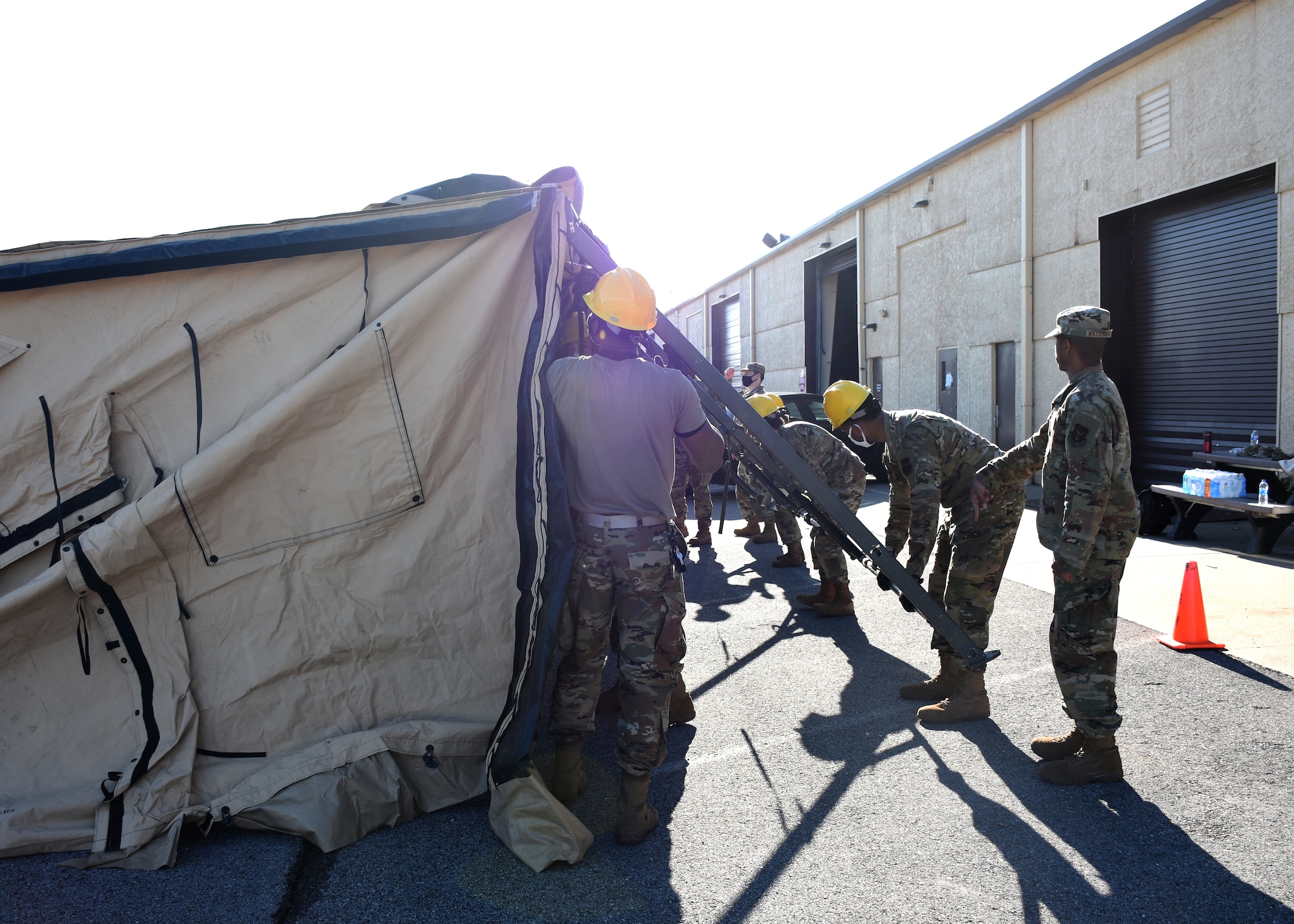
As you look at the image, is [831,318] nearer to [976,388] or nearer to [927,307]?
[927,307]

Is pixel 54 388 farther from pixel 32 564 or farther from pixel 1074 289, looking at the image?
pixel 1074 289

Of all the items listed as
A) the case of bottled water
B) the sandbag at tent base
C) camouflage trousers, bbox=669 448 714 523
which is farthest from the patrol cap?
the case of bottled water

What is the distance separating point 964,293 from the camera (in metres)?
14.0

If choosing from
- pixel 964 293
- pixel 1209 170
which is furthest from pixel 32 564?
pixel 964 293

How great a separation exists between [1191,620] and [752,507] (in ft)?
15.9

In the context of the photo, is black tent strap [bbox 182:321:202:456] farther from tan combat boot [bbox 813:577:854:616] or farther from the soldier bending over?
tan combat boot [bbox 813:577:854:616]

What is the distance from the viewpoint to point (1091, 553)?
3357 mm

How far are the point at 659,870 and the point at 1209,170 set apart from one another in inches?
410

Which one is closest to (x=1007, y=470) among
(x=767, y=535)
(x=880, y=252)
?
(x=767, y=535)

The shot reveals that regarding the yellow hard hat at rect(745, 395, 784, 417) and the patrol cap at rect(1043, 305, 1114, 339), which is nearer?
the patrol cap at rect(1043, 305, 1114, 339)

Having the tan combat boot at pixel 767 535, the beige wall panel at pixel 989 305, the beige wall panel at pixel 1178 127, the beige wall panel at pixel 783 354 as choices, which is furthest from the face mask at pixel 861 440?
the beige wall panel at pixel 783 354

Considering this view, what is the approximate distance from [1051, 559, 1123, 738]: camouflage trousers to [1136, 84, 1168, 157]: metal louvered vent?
359 inches

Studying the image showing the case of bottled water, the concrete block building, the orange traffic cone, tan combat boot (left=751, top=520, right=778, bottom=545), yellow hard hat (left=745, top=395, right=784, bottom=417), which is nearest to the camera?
the orange traffic cone

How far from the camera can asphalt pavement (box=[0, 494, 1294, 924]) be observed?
2584 millimetres
